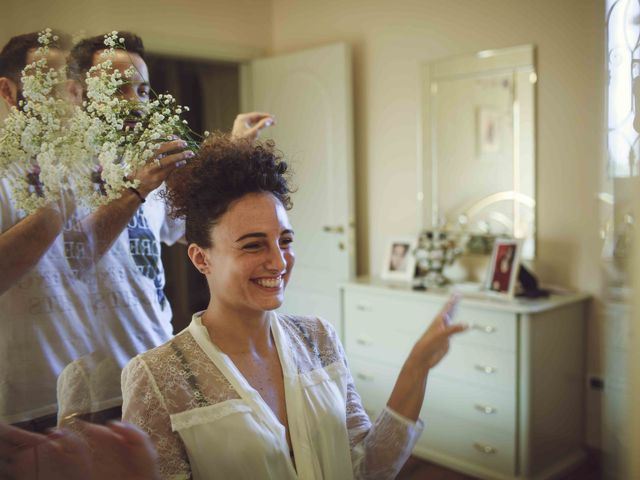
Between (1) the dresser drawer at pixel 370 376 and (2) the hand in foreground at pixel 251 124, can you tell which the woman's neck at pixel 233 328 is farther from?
(1) the dresser drawer at pixel 370 376

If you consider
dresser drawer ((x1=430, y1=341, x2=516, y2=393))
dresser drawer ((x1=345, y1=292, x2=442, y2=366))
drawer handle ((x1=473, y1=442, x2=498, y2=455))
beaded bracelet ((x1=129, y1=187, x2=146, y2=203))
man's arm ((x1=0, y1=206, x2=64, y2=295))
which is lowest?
drawer handle ((x1=473, y1=442, x2=498, y2=455))

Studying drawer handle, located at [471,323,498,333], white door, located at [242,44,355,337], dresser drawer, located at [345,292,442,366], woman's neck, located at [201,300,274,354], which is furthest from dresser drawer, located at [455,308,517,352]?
woman's neck, located at [201,300,274,354]

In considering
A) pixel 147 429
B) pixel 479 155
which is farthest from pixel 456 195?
pixel 147 429

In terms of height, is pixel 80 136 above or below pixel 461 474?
above

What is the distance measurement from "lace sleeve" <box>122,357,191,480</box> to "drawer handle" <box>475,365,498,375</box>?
6.07ft

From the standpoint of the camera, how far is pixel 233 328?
1056 mm

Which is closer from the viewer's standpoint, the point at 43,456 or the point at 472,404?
the point at 43,456

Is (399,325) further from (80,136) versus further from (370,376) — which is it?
(80,136)

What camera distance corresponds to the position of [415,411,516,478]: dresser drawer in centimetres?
254

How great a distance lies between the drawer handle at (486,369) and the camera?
2.55 m

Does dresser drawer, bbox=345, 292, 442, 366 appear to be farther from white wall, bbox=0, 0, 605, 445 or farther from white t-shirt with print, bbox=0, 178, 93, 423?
white t-shirt with print, bbox=0, 178, 93, 423

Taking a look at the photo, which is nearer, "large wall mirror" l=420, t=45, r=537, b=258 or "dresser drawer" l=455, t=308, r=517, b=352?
"dresser drawer" l=455, t=308, r=517, b=352

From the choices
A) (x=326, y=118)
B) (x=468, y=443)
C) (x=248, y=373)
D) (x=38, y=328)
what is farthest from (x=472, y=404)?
(x=38, y=328)

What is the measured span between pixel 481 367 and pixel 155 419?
74.7 inches
